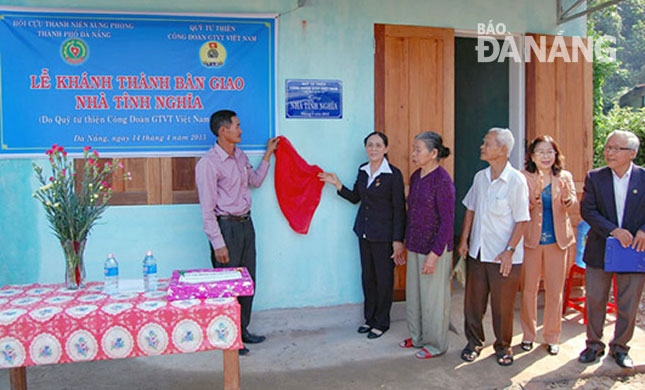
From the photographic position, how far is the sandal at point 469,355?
3910mm

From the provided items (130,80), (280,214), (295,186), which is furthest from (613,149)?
(130,80)

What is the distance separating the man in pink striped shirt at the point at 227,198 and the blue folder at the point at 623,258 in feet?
8.91

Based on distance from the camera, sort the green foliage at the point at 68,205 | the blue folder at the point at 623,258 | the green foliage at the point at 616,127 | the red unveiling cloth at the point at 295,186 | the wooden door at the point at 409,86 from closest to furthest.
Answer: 1. the green foliage at the point at 68,205
2. the blue folder at the point at 623,258
3. the red unveiling cloth at the point at 295,186
4. the wooden door at the point at 409,86
5. the green foliage at the point at 616,127

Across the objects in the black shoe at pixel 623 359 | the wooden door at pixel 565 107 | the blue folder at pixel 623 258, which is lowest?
the black shoe at pixel 623 359

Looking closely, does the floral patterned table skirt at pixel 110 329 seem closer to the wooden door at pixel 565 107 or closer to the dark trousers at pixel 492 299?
the dark trousers at pixel 492 299

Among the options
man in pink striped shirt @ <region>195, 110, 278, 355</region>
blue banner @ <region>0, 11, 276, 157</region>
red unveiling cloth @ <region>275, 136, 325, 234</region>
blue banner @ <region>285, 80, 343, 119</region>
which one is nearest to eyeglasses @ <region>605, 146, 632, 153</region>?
blue banner @ <region>285, 80, 343, 119</region>

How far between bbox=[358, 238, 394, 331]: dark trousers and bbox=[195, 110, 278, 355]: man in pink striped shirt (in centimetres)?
98

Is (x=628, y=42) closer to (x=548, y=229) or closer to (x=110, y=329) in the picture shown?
(x=548, y=229)

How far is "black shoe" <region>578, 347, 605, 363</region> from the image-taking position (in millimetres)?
3873

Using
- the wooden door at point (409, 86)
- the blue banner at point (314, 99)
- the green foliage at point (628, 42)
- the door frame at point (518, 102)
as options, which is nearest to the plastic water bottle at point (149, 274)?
the blue banner at point (314, 99)

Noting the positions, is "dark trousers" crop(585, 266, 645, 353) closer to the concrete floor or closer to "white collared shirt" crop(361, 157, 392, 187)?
the concrete floor

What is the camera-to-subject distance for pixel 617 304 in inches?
152

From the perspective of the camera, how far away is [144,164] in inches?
169

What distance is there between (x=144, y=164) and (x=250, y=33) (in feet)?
4.72
